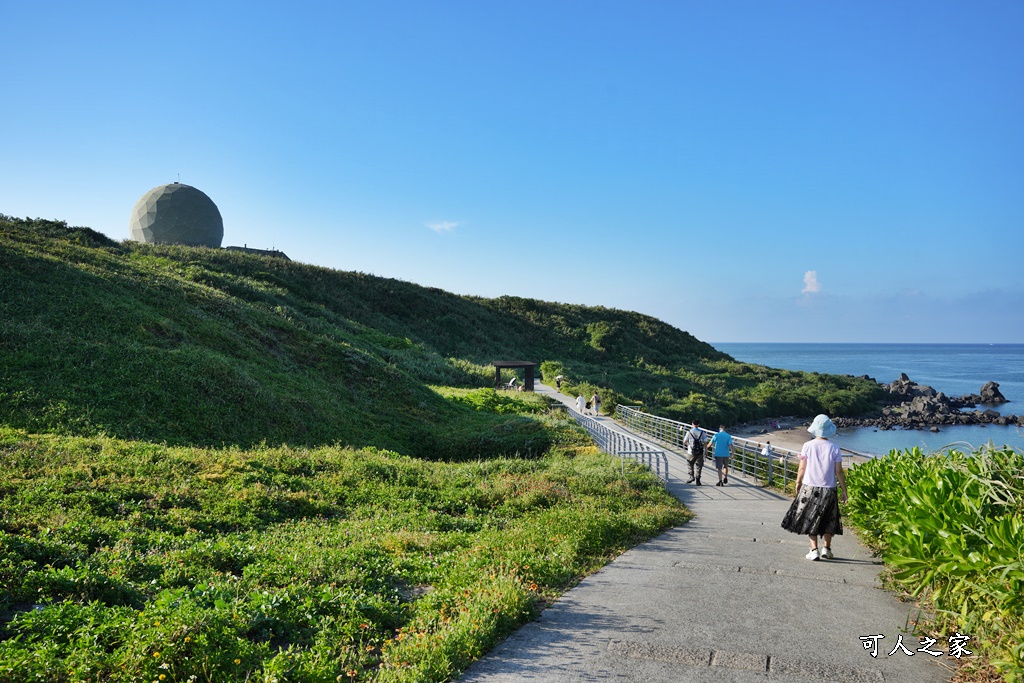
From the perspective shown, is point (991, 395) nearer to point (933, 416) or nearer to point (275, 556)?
point (933, 416)

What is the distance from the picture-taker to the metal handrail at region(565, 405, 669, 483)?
15.6m

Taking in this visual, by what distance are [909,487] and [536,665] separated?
4.22m

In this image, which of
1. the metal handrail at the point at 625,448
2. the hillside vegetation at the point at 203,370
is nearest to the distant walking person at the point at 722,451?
the metal handrail at the point at 625,448

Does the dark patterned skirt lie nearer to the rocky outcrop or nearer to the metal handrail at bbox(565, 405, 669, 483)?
the metal handrail at bbox(565, 405, 669, 483)

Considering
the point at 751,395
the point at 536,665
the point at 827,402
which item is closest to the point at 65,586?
the point at 536,665

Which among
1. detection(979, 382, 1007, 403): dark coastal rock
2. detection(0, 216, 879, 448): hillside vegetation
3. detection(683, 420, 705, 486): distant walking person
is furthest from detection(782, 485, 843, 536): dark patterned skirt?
detection(979, 382, 1007, 403): dark coastal rock

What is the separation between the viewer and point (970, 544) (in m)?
4.82

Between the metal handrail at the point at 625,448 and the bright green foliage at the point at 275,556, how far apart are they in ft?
7.57

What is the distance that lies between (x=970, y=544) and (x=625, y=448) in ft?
49.0

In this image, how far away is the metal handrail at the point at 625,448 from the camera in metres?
15.6

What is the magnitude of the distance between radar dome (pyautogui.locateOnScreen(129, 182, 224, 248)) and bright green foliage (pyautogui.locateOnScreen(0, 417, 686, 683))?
58.3 meters

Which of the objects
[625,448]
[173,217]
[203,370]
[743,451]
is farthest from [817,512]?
[173,217]

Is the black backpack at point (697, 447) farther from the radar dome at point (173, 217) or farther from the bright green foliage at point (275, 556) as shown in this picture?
the radar dome at point (173, 217)

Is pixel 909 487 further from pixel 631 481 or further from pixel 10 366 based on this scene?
pixel 10 366
